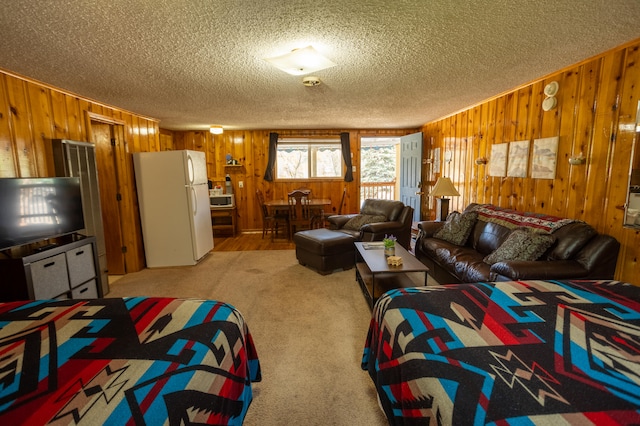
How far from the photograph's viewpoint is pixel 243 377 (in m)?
1.34

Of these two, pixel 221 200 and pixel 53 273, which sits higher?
pixel 221 200

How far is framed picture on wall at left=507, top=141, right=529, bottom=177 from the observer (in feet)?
10.7

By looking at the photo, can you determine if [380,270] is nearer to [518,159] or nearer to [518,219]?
[518,219]

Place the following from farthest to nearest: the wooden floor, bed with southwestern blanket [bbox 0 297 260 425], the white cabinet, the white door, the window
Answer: the window
the white door
the wooden floor
the white cabinet
bed with southwestern blanket [bbox 0 297 260 425]

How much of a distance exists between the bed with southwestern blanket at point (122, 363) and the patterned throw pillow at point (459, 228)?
286 cm

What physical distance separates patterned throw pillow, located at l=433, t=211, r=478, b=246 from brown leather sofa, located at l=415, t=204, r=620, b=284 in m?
0.05

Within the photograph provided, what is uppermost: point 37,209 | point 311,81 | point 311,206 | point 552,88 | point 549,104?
point 311,81

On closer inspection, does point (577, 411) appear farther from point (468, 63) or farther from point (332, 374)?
point (468, 63)

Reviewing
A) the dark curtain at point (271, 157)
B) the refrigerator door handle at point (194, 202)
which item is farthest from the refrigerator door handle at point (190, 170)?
the dark curtain at point (271, 157)

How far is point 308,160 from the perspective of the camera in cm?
658

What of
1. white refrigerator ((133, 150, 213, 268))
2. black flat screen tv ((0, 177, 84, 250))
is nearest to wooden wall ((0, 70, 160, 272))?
white refrigerator ((133, 150, 213, 268))

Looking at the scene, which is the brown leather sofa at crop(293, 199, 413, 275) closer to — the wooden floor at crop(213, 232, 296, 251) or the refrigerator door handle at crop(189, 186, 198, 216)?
the wooden floor at crop(213, 232, 296, 251)

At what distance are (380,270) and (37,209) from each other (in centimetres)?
305

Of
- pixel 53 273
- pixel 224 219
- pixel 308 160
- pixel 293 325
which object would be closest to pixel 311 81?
pixel 293 325
